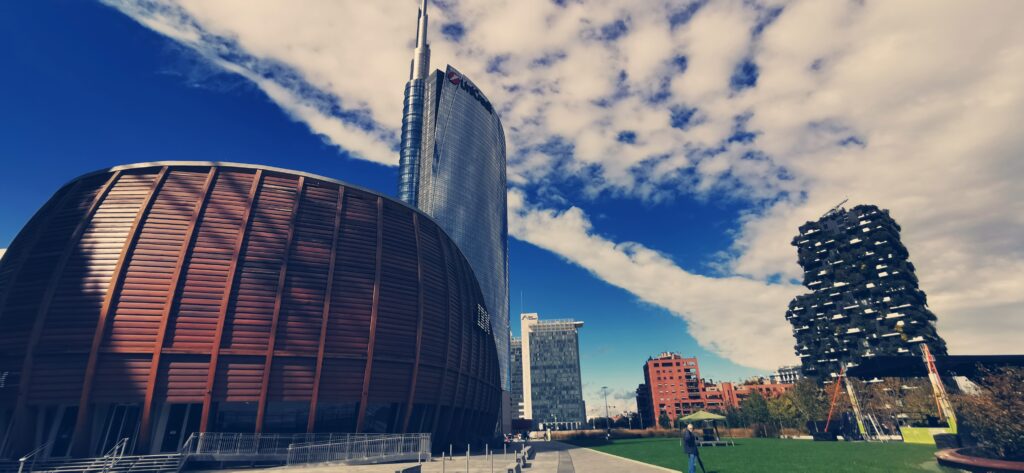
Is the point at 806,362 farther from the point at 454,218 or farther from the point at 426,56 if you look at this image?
the point at 426,56

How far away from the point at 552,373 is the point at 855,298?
119 metres

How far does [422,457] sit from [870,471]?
2035 centimetres

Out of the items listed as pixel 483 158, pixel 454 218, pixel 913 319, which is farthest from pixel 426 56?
pixel 913 319

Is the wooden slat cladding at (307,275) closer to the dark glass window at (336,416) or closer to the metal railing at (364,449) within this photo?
the dark glass window at (336,416)

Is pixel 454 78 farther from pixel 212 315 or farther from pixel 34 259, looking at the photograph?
pixel 212 315

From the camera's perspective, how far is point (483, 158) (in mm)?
127812

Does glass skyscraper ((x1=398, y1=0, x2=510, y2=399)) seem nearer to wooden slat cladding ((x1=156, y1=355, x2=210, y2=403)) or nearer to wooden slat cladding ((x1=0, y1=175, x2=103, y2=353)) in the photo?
wooden slat cladding ((x1=0, y1=175, x2=103, y2=353))

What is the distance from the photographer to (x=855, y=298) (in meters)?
87.9

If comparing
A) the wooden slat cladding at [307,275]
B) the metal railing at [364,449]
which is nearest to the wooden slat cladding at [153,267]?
the wooden slat cladding at [307,275]

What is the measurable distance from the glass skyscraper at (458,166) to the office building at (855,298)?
75491 millimetres

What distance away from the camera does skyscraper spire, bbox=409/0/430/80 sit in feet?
431

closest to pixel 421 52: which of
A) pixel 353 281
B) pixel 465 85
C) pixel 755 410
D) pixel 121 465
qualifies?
pixel 465 85

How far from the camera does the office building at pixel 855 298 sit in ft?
263

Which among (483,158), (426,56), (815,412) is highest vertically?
(426,56)
